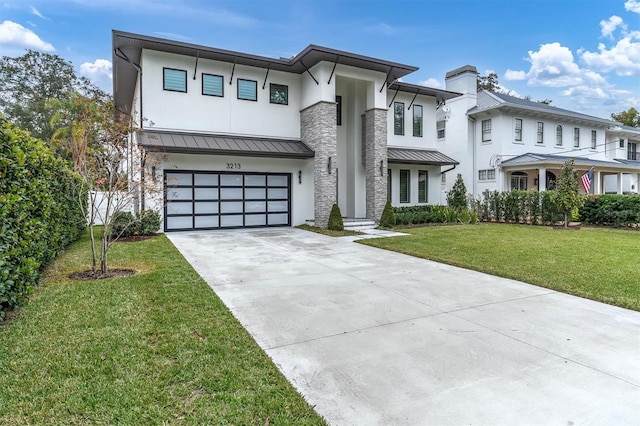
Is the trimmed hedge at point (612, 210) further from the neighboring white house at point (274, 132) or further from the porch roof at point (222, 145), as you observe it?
the porch roof at point (222, 145)

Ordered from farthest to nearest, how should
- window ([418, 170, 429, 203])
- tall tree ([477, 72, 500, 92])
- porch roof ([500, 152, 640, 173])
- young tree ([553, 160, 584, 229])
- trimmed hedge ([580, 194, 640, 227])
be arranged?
tall tree ([477, 72, 500, 92]) < porch roof ([500, 152, 640, 173]) < window ([418, 170, 429, 203]) < young tree ([553, 160, 584, 229]) < trimmed hedge ([580, 194, 640, 227])

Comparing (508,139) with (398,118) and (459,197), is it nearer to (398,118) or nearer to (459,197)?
(459,197)

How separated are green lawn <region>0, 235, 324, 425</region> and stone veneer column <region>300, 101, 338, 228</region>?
9385 millimetres

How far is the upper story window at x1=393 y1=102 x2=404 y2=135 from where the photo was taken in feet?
58.8

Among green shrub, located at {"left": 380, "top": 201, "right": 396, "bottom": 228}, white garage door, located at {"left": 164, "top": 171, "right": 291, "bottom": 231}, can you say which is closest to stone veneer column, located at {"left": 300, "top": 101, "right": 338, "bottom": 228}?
white garage door, located at {"left": 164, "top": 171, "right": 291, "bottom": 231}

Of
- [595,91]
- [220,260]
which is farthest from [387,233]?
[595,91]

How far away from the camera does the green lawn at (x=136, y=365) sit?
260cm

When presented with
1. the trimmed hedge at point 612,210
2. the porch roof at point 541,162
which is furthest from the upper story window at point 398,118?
the trimmed hedge at point 612,210

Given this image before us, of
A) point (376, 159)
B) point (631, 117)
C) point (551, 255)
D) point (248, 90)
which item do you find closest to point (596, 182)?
point (376, 159)

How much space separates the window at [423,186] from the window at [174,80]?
1136cm

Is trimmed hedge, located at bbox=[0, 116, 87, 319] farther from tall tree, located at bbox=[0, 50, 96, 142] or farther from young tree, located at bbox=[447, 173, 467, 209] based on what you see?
tall tree, located at bbox=[0, 50, 96, 142]

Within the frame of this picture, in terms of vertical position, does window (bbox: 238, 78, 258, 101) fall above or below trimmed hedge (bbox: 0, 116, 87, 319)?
above

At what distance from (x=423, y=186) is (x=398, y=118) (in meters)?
3.60

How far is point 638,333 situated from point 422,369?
2.73 metres
